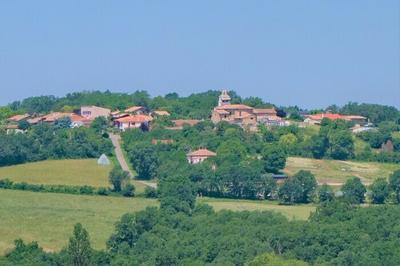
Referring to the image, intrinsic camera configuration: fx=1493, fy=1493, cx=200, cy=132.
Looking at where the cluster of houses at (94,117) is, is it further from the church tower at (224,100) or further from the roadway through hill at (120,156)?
the church tower at (224,100)

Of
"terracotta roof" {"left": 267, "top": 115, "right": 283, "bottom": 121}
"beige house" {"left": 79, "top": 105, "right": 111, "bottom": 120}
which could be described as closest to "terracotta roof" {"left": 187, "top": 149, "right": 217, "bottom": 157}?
"terracotta roof" {"left": 267, "top": 115, "right": 283, "bottom": 121}

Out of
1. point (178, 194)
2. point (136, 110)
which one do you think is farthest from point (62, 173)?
point (136, 110)

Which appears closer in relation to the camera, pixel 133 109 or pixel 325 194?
pixel 325 194

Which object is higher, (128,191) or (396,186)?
(396,186)

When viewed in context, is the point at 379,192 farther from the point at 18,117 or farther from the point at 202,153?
the point at 18,117

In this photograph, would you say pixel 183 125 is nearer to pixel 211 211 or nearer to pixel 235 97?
pixel 235 97

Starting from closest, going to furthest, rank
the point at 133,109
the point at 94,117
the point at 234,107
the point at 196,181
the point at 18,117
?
1. the point at 196,181
2. the point at 234,107
3. the point at 94,117
4. the point at 18,117
5. the point at 133,109

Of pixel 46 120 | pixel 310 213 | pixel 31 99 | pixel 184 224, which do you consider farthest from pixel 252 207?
pixel 31 99
